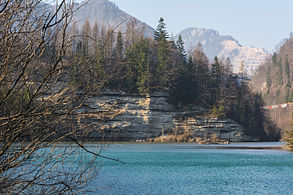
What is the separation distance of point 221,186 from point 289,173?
8803 millimetres

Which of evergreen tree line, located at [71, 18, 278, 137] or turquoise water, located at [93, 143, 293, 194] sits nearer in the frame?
turquoise water, located at [93, 143, 293, 194]

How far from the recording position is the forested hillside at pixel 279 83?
135 m

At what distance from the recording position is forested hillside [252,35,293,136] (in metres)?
135

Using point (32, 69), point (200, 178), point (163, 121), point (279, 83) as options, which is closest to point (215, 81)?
point (163, 121)

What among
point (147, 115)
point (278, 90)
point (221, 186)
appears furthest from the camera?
point (278, 90)

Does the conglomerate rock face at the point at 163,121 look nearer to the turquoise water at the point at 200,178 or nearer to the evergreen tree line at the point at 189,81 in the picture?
the evergreen tree line at the point at 189,81

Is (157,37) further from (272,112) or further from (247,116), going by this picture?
(272,112)

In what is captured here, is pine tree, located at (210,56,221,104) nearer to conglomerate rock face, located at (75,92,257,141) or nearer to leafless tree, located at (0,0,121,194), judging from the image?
conglomerate rock face, located at (75,92,257,141)

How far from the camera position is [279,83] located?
154 meters

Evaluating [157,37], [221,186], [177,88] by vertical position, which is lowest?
[221,186]

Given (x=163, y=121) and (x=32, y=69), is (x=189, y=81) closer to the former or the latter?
(x=163, y=121)

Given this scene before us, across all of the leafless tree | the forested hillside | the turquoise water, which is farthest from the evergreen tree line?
the leafless tree

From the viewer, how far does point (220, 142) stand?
70.6 m

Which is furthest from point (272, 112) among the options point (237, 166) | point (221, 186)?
point (221, 186)
